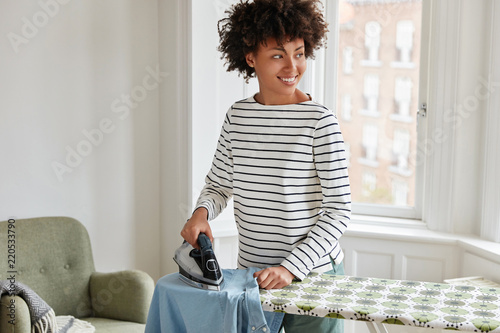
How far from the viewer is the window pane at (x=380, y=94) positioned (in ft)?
8.78

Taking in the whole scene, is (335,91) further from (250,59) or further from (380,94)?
(250,59)

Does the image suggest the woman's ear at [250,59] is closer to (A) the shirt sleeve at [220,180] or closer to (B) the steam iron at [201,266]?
(A) the shirt sleeve at [220,180]

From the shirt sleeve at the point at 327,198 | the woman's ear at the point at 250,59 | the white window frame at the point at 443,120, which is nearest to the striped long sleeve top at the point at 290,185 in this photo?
the shirt sleeve at the point at 327,198

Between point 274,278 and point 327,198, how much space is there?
24 centimetres

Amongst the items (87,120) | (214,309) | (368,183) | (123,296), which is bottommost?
(123,296)

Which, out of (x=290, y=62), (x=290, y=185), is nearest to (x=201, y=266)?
(x=290, y=185)

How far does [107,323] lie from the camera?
7.40 ft

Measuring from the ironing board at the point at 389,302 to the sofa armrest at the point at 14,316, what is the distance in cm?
93

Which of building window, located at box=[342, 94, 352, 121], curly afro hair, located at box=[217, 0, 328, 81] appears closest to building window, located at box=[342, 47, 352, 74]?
building window, located at box=[342, 94, 352, 121]

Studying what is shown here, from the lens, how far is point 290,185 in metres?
1.47

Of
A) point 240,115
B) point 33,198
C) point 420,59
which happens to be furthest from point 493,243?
point 33,198

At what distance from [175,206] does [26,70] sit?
88cm

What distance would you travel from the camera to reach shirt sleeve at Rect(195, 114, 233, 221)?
1.64 meters

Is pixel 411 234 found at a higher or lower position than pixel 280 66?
lower
